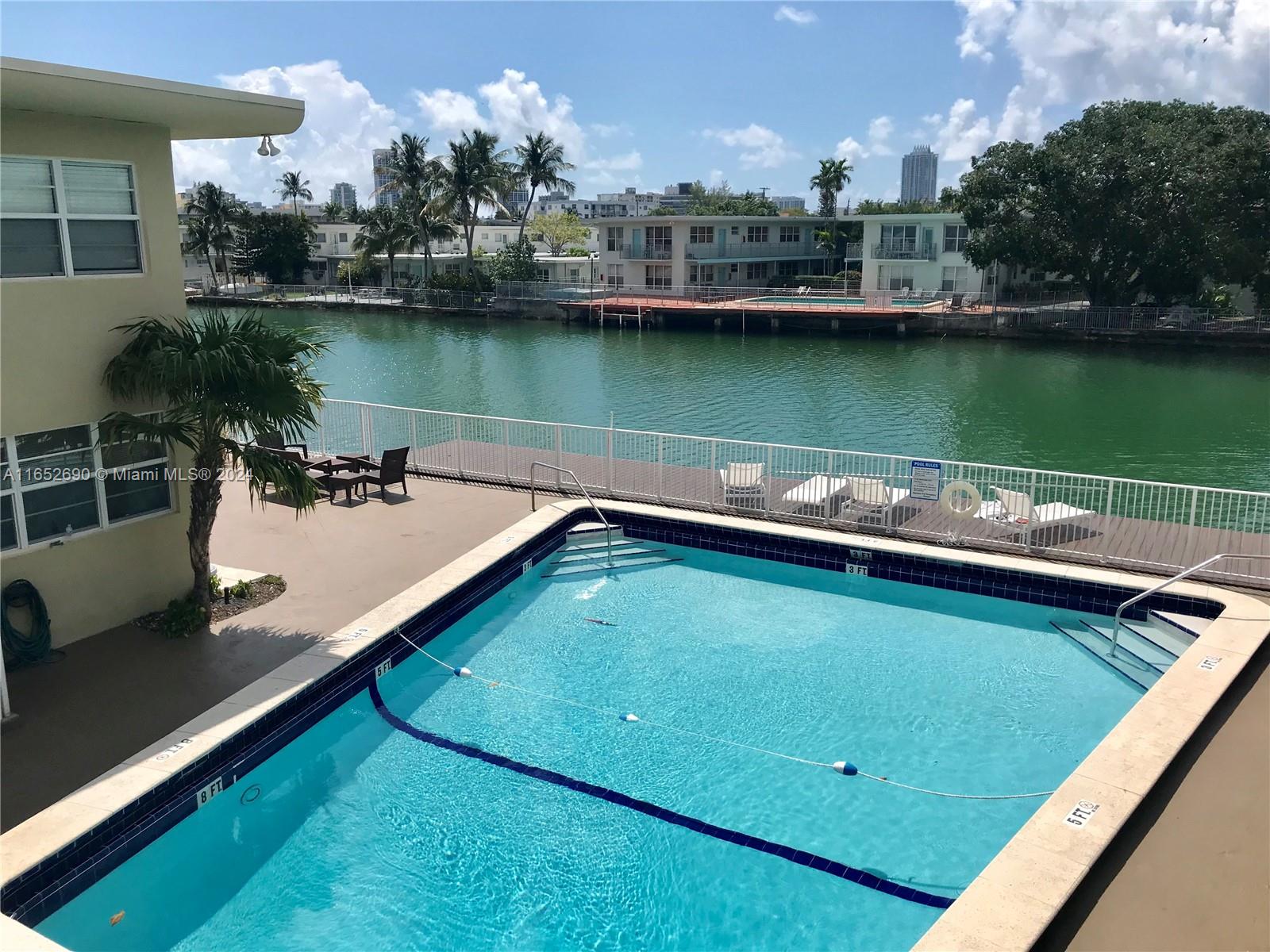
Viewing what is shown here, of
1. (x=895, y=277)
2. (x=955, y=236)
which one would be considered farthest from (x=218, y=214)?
(x=955, y=236)

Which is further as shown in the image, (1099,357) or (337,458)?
(1099,357)

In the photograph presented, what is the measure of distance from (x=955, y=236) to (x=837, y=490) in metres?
46.9

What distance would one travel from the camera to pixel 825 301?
56625 mm

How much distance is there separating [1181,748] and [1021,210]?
148ft

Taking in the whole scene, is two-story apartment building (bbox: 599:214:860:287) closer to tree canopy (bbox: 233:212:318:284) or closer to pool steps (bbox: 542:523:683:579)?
tree canopy (bbox: 233:212:318:284)

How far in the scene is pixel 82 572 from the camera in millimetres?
8781

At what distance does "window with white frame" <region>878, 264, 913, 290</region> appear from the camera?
5703 cm

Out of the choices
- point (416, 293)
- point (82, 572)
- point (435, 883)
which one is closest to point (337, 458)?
point (82, 572)

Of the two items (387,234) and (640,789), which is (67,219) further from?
(387,234)

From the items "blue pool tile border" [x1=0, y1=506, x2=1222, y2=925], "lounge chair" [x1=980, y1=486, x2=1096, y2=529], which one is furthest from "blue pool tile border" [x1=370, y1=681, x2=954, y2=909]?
"lounge chair" [x1=980, y1=486, x2=1096, y2=529]

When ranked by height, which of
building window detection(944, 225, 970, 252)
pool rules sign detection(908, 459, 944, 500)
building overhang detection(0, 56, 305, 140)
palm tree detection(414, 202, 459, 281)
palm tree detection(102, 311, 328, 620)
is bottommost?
pool rules sign detection(908, 459, 944, 500)

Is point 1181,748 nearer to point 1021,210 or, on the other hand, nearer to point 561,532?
point 561,532

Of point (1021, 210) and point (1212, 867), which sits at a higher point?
point (1021, 210)

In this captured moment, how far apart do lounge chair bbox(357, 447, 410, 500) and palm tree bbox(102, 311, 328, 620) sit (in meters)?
4.82
